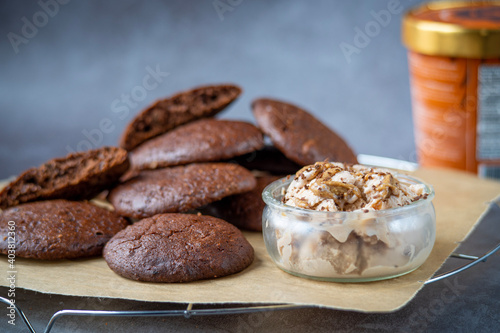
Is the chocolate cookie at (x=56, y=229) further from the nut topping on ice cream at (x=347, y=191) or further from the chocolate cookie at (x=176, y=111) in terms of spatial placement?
the nut topping on ice cream at (x=347, y=191)

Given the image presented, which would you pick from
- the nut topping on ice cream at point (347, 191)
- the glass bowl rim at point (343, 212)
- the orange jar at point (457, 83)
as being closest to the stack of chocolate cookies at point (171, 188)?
the glass bowl rim at point (343, 212)

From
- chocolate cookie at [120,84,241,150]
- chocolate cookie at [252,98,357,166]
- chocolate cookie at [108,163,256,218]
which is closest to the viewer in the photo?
chocolate cookie at [108,163,256,218]

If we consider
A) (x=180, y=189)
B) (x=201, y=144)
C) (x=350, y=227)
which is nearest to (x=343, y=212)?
(x=350, y=227)

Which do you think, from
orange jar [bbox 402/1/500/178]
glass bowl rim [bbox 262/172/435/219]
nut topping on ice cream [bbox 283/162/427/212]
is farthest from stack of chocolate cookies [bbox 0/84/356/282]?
orange jar [bbox 402/1/500/178]

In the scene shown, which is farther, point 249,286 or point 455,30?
point 455,30

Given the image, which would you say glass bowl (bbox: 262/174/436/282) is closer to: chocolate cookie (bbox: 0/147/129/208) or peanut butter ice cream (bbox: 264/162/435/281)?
peanut butter ice cream (bbox: 264/162/435/281)

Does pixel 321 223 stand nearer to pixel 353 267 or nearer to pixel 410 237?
pixel 353 267

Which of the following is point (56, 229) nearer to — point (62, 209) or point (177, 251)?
point (62, 209)
